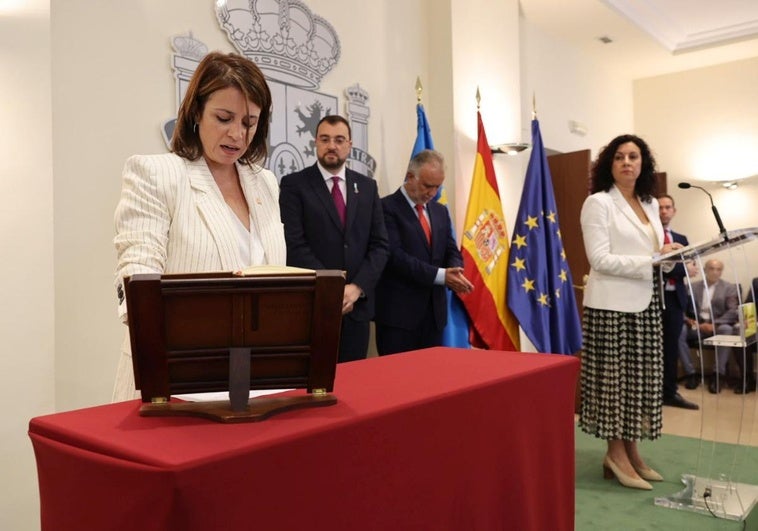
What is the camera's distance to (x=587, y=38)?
6547 millimetres

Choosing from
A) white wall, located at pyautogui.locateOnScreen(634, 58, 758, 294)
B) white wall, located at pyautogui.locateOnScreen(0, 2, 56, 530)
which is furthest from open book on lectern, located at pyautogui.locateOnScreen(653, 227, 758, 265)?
white wall, located at pyautogui.locateOnScreen(634, 58, 758, 294)

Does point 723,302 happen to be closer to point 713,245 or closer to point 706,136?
point 713,245

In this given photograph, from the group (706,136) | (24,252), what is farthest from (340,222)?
(706,136)

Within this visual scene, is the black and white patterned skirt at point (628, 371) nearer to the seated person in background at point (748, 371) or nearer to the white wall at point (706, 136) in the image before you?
the seated person in background at point (748, 371)

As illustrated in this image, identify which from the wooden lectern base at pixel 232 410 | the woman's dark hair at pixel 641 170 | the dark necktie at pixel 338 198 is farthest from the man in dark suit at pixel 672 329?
the wooden lectern base at pixel 232 410

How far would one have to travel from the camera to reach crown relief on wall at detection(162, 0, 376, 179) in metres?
3.35

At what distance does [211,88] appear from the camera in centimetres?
150

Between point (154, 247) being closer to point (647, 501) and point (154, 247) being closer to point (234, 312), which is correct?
point (234, 312)

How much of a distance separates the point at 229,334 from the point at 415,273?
94.8 inches

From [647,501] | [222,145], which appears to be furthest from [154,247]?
[647,501]

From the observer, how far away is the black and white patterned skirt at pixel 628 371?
3.25 m

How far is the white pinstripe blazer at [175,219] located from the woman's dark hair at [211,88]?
0.04 metres

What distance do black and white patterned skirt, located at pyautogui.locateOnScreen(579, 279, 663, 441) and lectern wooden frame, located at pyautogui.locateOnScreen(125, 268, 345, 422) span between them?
245 cm

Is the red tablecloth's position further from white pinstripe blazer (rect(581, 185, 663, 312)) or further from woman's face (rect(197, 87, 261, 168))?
white pinstripe blazer (rect(581, 185, 663, 312))
